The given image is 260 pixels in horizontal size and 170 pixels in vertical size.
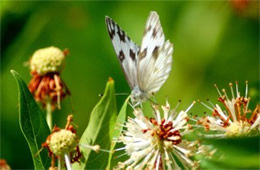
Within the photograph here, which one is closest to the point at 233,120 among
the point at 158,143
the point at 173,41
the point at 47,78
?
the point at 158,143

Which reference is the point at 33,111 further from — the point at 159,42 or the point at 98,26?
the point at 98,26

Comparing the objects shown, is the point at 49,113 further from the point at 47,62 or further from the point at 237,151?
the point at 237,151

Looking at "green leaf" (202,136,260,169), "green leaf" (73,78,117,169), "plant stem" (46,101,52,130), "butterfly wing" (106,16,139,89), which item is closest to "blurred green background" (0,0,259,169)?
"butterfly wing" (106,16,139,89)

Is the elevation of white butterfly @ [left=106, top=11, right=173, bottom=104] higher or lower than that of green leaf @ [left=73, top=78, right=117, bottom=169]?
higher

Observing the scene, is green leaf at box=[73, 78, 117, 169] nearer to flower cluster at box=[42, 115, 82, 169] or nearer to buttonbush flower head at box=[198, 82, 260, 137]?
flower cluster at box=[42, 115, 82, 169]

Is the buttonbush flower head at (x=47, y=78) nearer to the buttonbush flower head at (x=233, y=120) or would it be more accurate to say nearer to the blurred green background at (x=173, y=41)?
the buttonbush flower head at (x=233, y=120)

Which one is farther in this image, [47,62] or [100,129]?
[47,62]

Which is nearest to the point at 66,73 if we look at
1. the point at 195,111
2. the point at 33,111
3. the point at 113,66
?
the point at 113,66

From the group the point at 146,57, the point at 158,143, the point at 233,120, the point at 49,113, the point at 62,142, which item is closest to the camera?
the point at 62,142

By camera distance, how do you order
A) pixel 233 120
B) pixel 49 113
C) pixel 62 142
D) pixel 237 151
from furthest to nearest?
pixel 49 113, pixel 233 120, pixel 62 142, pixel 237 151
